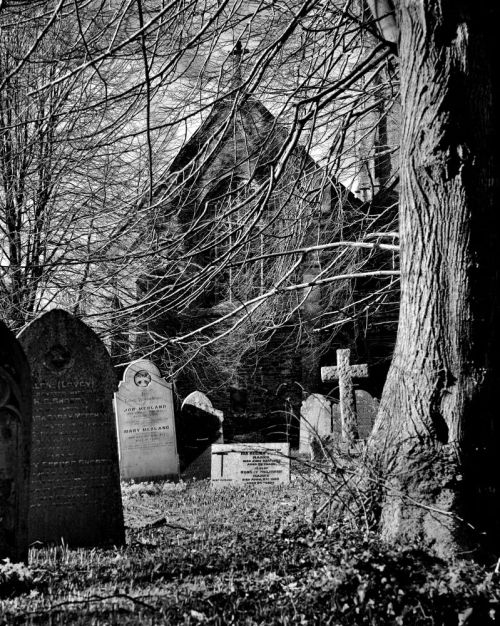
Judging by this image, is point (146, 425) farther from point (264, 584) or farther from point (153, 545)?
point (264, 584)

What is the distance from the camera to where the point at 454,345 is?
495cm

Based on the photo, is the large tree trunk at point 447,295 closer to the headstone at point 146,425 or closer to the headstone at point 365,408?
the headstone at point 146,425

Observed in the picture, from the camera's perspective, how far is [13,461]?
15.0 feet

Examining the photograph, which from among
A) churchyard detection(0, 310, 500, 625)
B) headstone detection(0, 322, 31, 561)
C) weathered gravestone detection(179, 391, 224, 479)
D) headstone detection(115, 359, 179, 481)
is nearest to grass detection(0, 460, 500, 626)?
churchyard detection(0, 310, 500, 625)

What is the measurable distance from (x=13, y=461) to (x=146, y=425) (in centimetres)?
899

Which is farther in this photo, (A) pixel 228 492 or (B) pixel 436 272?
(A) pixel 228 492

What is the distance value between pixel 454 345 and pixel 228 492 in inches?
264

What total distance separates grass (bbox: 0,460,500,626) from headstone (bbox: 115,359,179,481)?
7.31 metres

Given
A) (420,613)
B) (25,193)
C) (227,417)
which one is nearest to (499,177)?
(420,613)

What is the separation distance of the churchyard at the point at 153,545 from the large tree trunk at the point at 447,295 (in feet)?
1.10

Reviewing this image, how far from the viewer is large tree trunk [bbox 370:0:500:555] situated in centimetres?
483

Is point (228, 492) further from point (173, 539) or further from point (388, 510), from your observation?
point (388, 510)

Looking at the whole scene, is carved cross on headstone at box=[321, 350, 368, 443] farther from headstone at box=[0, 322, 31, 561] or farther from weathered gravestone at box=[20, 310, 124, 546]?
headstone at box=[0, 322, 31, 561]

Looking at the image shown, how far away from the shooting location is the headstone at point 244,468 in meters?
11.5
